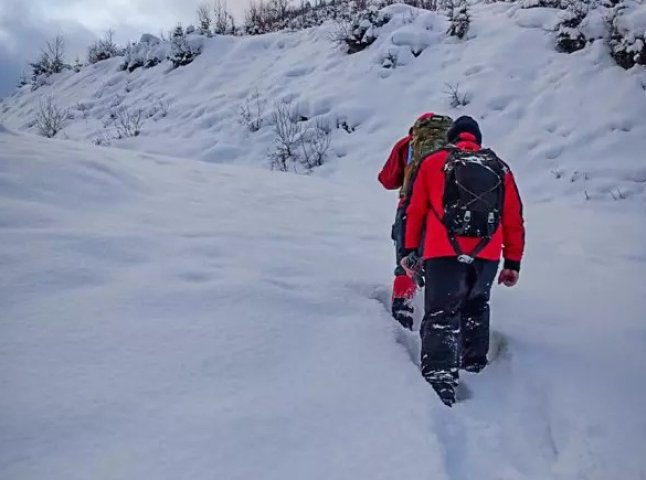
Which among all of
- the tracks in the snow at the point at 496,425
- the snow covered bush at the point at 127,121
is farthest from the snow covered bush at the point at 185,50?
the tracks in the snow at the point at 496,425

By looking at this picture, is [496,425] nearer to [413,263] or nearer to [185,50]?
[413,263]

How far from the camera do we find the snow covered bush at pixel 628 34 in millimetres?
7660

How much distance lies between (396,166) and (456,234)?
3.72ft

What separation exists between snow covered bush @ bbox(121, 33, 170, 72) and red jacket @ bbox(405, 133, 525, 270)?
15.5 meters

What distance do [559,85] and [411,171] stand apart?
630 cm

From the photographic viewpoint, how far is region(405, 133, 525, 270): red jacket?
109 inches

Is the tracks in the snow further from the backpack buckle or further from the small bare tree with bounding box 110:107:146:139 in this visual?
the small bare tree with bounding box 110:107:146:139

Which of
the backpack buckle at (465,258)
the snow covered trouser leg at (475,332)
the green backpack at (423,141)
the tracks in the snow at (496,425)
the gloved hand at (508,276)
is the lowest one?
the tracks in the snow at (496,425)

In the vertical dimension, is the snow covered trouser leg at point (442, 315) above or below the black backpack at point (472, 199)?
below

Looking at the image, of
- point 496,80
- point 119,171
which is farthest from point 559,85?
point 119,171

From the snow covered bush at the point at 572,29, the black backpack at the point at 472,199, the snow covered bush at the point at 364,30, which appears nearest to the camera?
the black backpack at the point at 472,199

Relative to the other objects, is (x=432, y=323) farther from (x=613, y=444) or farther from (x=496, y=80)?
(x=496, y=80)

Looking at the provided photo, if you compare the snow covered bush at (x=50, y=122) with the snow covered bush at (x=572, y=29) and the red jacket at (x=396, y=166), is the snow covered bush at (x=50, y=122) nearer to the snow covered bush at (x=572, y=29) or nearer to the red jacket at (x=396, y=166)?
the snow covered bush at (x=572, y=29)

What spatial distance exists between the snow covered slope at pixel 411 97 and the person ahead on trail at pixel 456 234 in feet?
14.1
